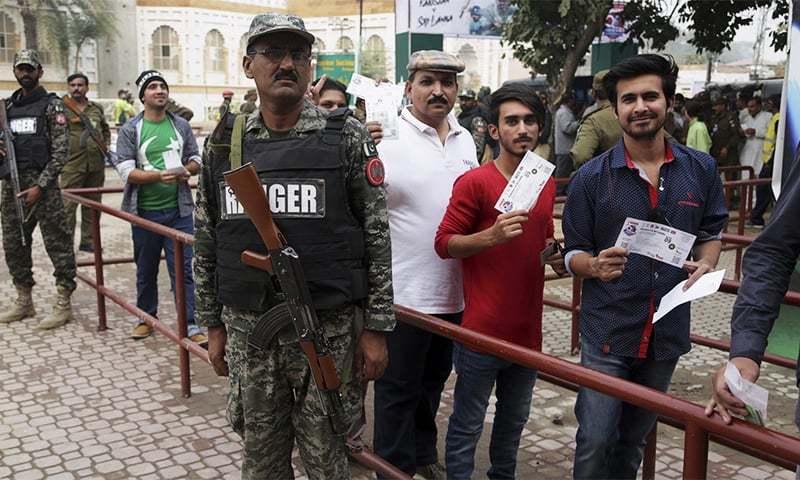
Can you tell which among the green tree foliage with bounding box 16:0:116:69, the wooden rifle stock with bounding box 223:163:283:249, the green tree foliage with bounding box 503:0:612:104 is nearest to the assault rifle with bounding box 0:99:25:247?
the wooden rifle stock with bounding box 223:163:283:249

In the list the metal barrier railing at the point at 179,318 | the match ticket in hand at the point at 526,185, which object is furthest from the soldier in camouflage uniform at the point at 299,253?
the match ticket in hand at the point at 526,185

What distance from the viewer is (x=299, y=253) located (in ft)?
7.54

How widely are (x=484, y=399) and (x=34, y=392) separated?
2.99 m

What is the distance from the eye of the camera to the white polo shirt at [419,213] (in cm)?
305

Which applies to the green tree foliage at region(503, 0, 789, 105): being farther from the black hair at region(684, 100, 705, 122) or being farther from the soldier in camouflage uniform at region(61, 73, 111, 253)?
the soldier in camouflage uniform at region(61, 73, 111, 253)

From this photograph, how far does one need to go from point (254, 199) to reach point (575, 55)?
9.44 metres

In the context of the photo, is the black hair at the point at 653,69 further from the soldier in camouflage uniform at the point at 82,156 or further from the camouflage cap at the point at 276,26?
the soldier in camouflage uniform at the point at 82,156

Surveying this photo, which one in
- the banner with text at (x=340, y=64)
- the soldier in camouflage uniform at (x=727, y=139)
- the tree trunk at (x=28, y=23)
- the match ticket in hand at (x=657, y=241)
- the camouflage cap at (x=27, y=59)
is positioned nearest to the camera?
the match ticket in hand at (x=657, y=241)

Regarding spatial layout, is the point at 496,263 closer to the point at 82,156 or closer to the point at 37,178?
the point at 37,178

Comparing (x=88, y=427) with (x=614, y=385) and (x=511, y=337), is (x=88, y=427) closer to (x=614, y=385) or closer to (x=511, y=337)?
(x=511, y=337)

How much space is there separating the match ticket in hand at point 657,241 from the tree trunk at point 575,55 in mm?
7925

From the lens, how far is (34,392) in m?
4.54

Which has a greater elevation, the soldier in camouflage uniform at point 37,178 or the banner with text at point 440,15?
the banner with text at point 440,15

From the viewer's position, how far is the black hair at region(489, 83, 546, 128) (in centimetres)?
281
